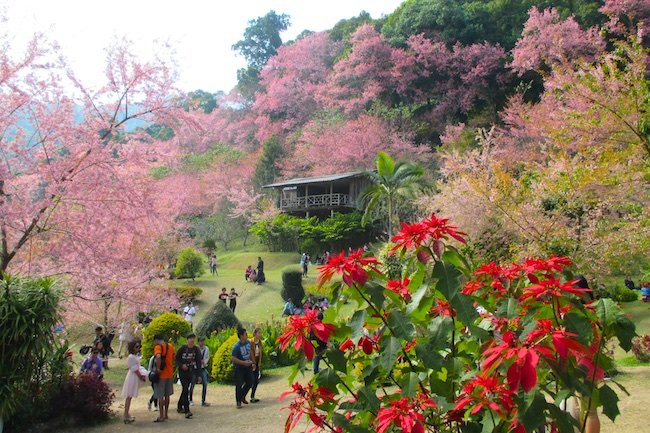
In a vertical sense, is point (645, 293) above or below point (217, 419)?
above

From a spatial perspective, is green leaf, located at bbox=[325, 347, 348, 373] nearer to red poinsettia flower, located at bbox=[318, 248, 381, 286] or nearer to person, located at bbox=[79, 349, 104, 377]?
red poinsettia flower, located at bbox=[318, 248, 381, 286]

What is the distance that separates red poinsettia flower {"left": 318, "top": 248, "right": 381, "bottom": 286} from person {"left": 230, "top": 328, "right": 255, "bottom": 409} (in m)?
7.05

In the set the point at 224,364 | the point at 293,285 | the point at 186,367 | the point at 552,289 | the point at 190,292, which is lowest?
the point at 190,292

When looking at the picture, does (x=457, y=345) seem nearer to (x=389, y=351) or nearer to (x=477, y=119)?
(x=389, y=351)

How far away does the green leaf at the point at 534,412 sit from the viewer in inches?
83.0

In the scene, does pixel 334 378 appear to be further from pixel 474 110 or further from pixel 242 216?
pixel 242 216

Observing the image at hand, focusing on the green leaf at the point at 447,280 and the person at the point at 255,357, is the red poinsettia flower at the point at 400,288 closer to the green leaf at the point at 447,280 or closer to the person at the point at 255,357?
the green leaf at the point at 447,280

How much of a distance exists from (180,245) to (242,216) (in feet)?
46.0

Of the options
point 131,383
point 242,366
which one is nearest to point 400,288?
point 242,366

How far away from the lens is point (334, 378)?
2.56 m

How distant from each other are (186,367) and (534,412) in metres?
7.59

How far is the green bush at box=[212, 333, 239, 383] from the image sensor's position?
40.6 feet

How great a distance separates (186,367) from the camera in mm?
8828

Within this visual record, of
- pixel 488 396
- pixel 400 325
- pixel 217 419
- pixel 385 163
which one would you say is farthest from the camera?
pixel 385 163
